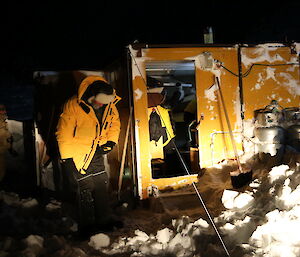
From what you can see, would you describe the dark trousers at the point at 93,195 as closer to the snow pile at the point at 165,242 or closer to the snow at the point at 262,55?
the snow pile at the point at 165,242

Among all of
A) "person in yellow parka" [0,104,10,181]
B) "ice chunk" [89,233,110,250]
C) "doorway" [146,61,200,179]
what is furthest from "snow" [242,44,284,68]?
"person in yellow parka" [0,104,10,181]

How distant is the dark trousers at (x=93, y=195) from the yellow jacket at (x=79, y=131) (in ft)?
0.53

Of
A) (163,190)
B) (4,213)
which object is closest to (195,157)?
(163,190)

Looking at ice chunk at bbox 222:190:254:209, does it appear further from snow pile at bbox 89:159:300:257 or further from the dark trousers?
the dark trousers

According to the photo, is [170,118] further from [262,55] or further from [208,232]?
[208,232]

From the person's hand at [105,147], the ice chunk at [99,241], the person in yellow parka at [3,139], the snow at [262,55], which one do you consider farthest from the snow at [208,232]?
Result: the snow at [262,55]

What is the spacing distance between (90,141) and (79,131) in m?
0.25

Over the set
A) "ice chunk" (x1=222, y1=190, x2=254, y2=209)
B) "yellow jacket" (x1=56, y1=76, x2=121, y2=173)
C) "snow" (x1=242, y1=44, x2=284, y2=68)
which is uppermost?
"snow" (x1=242, y1=44, x2=284, y2=68)

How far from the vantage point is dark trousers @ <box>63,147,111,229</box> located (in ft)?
16.1

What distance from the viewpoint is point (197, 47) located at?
21.9 feet

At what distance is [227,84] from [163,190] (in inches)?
105

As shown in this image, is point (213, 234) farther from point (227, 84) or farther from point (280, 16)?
point (280, 16)

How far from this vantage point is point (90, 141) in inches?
192

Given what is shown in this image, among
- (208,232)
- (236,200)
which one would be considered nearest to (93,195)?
(208,232)
